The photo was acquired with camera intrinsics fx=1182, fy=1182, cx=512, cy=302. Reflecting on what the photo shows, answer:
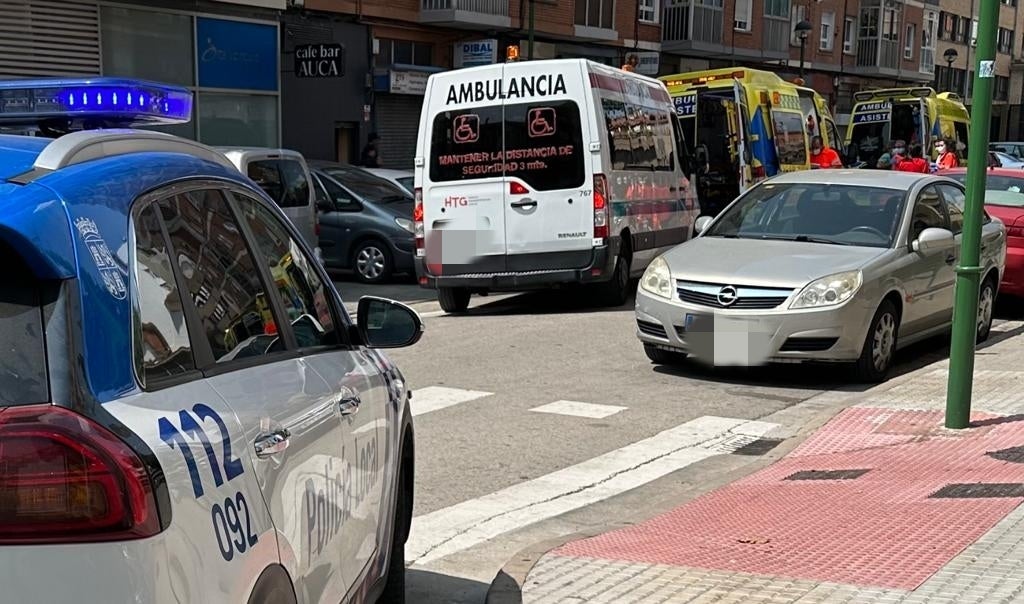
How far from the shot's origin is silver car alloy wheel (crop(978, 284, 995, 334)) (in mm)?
11219

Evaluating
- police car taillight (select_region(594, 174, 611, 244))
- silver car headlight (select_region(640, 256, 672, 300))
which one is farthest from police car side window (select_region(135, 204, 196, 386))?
police car taillight (select_region(594, 174, 611, 244))

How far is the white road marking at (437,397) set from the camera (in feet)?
27.8

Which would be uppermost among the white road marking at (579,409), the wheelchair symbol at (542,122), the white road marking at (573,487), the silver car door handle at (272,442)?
the wheelchair symbol at (542,122)

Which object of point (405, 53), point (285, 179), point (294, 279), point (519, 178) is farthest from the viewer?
point (405, 53)

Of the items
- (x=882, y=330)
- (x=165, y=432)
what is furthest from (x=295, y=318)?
(x=882, y=330)

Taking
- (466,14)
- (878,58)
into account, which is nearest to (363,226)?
(466,14)

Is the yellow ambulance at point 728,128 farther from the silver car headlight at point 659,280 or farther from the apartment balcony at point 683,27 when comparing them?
the apartment balcony at point 683,27

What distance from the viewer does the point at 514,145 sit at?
12.9 meters

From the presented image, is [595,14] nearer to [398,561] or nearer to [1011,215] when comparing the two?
[1011,215]

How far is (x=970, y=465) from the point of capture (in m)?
6.34

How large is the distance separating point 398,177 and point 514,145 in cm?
555

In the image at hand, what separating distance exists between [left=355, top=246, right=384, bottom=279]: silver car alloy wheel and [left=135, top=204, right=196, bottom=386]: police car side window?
561 inches

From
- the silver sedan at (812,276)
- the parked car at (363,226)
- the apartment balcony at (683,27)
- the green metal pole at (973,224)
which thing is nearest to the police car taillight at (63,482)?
the green metal pole at (973,224)

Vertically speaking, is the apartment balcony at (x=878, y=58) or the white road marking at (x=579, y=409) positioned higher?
the apartment balcony at (x=878, y=58)
